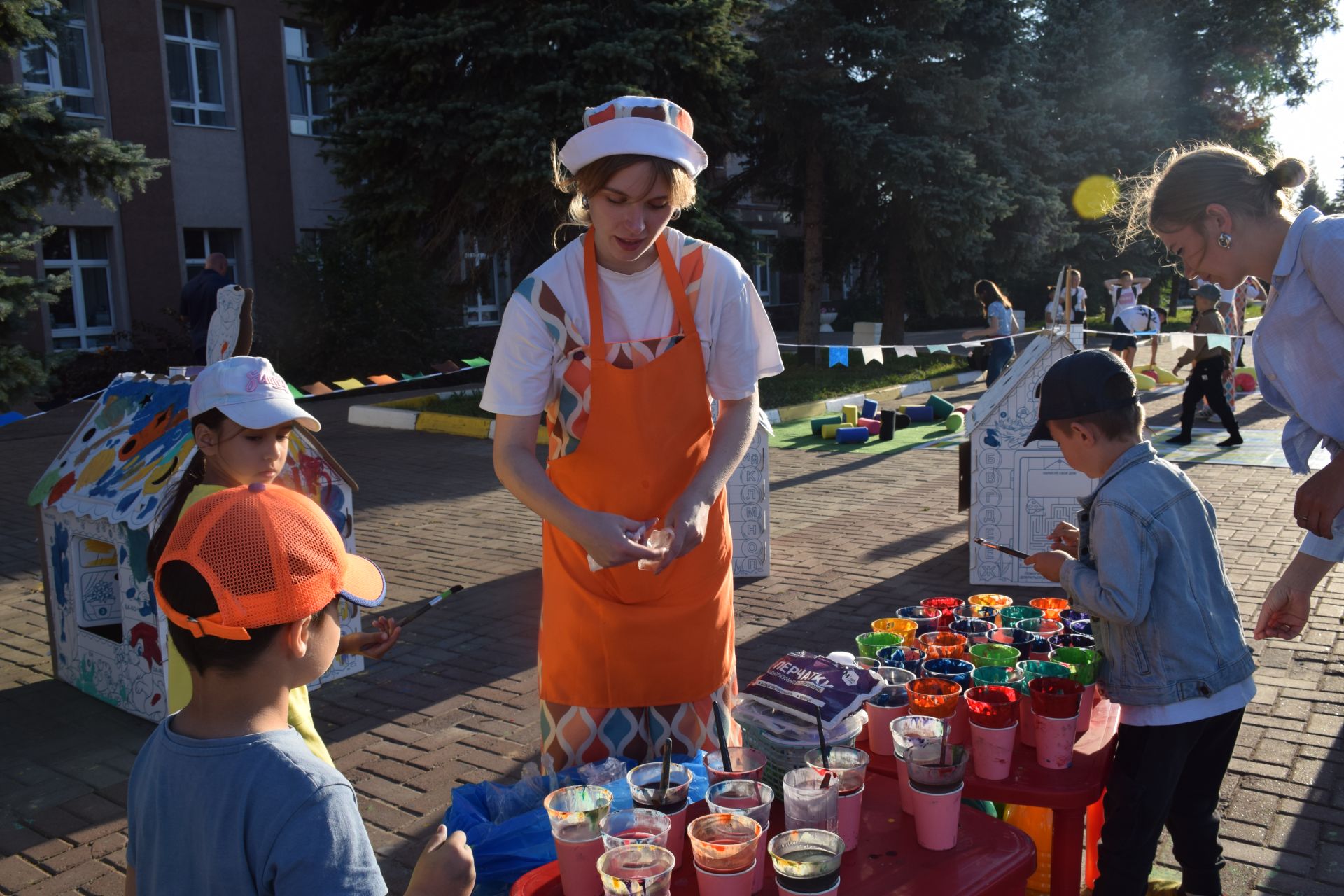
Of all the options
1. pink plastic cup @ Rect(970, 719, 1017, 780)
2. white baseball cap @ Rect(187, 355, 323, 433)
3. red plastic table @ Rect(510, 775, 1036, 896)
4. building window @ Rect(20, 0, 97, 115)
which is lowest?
red plastic table @ Rect(510, 775, 1036, 896)

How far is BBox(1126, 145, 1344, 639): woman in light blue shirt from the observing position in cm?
246

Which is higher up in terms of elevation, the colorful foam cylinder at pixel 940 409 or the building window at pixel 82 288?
the building window at pixel 82 288

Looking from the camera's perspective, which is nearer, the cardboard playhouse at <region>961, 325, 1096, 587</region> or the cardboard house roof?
the cardboard house roof

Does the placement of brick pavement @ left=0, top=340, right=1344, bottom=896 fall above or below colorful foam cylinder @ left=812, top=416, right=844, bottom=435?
below

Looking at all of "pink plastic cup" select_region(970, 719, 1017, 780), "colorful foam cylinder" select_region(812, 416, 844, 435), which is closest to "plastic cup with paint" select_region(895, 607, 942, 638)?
"pink plastic cup" select_region(970, 719, 1017, 780)

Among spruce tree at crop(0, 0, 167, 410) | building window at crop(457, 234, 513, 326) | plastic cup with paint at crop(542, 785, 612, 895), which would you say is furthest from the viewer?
building window at crop(457, 234, 513, 326)

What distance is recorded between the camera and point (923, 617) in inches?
134

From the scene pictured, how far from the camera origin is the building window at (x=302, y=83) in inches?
928

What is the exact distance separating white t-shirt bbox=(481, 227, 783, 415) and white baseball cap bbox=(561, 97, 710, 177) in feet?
0.71

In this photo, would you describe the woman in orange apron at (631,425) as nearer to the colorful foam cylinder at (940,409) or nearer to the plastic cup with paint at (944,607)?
the plastic cup with paint at (944,607)

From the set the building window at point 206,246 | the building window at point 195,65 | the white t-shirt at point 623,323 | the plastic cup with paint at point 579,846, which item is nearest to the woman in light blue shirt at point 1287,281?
the white t-shirt at point 623,323

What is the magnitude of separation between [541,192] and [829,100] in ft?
21.8

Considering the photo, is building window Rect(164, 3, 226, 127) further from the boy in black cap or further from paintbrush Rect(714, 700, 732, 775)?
paintbrush Rect(714, 700, 732, 775)

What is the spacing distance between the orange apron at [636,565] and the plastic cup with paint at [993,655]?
0.88 metres
